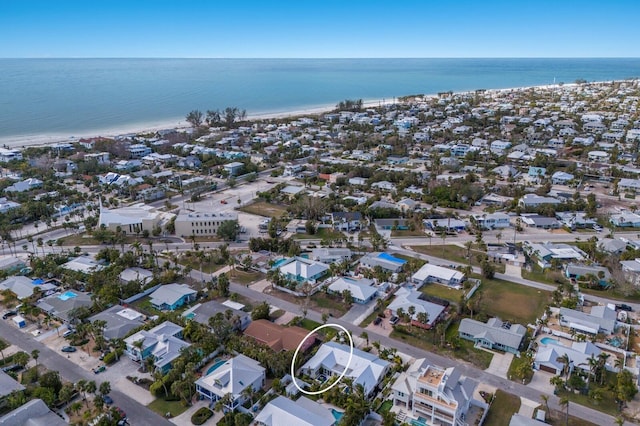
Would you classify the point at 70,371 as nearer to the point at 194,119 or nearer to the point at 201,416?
the point at 201,416

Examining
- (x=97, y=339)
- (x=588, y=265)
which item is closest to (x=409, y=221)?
(x=588, y=265)

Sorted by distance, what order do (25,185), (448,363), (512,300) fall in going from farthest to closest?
(25,185) → (512,300) → (448,363)

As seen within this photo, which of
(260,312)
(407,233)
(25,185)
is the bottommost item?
(407,233)

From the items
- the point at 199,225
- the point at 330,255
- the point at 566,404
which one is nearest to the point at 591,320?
the point at 566,404

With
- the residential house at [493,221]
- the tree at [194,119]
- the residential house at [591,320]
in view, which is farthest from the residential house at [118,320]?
the tree at [194,119]

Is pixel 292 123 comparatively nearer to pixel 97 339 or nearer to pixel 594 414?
pixel 97 339

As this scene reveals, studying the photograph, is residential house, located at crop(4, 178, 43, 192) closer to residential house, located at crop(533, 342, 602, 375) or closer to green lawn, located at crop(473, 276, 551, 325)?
green lawn, located at crop(473, 276, 551, 325)
